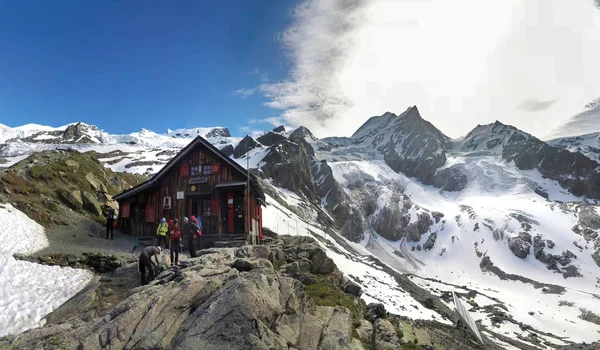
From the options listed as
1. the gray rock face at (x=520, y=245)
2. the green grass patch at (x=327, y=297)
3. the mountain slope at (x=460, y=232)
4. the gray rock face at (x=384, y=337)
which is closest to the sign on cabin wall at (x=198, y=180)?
the green grass patch at (x=327, y=297)

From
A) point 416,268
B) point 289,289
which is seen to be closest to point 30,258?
point 289,289

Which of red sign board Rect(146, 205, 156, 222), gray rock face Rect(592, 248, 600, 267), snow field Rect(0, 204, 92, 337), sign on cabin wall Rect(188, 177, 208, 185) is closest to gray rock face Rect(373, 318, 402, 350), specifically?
snow field Rect(0, 204, 92, 337)

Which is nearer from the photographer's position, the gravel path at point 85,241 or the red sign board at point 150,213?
the gravel path at point 85,241

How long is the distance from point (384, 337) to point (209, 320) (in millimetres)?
8649

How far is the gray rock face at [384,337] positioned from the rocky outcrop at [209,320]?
26 cm

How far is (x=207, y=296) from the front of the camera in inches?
469

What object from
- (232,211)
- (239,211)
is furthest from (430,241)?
(232,211)

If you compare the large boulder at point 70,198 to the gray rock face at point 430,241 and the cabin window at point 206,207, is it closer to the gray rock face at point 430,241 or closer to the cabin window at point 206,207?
the cabin window at point 206,207

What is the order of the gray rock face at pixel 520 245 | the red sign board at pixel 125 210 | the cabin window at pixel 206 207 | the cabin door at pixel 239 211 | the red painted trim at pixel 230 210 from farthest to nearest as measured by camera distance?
the gray rock face at pixel 520 245 → the red sign board at pixel 125 210 → the cabin window at pixel 206 207 → the red painted trim at pixel 230 210 → the cabin door at pixel 239 211

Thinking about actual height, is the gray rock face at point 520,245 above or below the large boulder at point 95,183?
below

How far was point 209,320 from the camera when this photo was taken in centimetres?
1002

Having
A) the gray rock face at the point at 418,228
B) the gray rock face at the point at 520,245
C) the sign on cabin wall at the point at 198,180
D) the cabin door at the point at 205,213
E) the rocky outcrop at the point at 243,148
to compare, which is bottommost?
the gray rock face at the point at 520,245

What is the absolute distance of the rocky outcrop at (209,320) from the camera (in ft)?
31.9

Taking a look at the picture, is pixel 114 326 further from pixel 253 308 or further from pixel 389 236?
pixel 389 236
